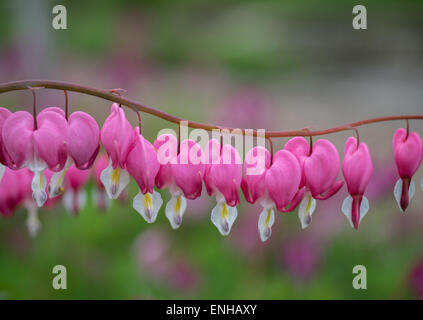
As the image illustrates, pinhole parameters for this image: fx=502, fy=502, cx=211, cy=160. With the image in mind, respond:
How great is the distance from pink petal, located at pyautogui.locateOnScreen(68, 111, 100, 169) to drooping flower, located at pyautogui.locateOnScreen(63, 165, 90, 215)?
0.36 meters

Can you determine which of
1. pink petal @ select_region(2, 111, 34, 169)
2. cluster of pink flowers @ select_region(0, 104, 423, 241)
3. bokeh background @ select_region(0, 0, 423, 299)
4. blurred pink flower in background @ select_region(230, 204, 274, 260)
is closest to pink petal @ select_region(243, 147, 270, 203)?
cluster of pink flowers @ select_region(0, 104, 423, 241)

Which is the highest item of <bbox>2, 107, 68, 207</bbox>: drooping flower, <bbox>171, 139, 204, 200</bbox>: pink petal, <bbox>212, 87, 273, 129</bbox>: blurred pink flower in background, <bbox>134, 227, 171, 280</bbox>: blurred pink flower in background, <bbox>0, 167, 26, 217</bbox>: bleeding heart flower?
<bbox>212, 87, 273, 129</bbox>: blurred pink flower in background

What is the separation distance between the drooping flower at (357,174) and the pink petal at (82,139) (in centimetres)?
46

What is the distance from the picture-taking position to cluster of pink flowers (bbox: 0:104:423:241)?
881 millimetres

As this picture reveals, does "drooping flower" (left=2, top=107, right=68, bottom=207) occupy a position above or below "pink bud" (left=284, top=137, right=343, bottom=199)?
above

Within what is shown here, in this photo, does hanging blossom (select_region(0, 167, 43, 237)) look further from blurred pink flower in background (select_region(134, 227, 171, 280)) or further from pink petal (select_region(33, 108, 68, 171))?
blurred pink flower in background (select_region(134, 227, 171, 280))

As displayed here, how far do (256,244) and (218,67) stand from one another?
4.73 meters

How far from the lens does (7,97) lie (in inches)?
167

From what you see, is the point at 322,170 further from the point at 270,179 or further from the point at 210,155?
the point at 210,155

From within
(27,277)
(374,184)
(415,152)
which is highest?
(415,152)
